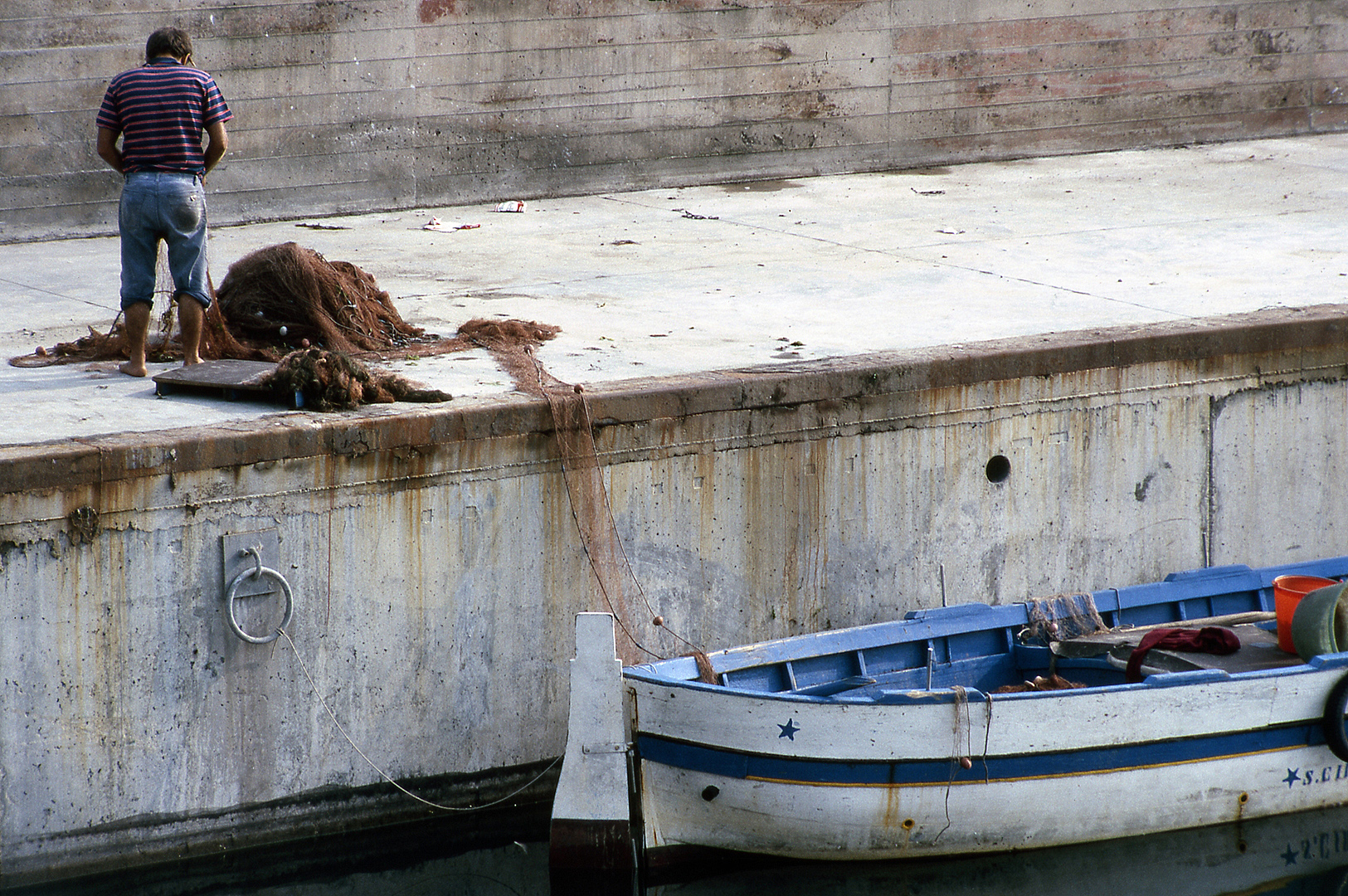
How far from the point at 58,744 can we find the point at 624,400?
126 inches

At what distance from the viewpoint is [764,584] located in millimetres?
8680

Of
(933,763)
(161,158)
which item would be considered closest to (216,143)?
(161,158)

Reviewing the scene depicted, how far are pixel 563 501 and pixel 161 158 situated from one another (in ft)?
9.57

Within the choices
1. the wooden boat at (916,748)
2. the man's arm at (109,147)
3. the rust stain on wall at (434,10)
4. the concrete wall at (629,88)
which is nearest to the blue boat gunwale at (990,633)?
the wooden boat at (916,748)

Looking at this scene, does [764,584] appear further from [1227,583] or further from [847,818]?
[1227,583]

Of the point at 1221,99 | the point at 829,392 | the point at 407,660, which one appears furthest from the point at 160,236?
the point at 1221,99

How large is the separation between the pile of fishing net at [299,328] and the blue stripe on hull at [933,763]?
8.32 feet

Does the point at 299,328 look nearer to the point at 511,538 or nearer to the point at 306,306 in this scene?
the point at 306,306

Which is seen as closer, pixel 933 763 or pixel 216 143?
pixel 933 763

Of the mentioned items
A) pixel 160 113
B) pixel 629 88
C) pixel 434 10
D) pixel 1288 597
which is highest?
pixel 434 10

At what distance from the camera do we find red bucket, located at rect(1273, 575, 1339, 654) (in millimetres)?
8562

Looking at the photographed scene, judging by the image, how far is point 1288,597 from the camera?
8617mm

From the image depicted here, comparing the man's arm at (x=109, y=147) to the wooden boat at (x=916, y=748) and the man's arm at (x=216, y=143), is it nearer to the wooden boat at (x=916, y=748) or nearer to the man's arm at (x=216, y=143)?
the man's arm at (x=216, y=143)

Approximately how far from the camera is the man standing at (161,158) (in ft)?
27.6
